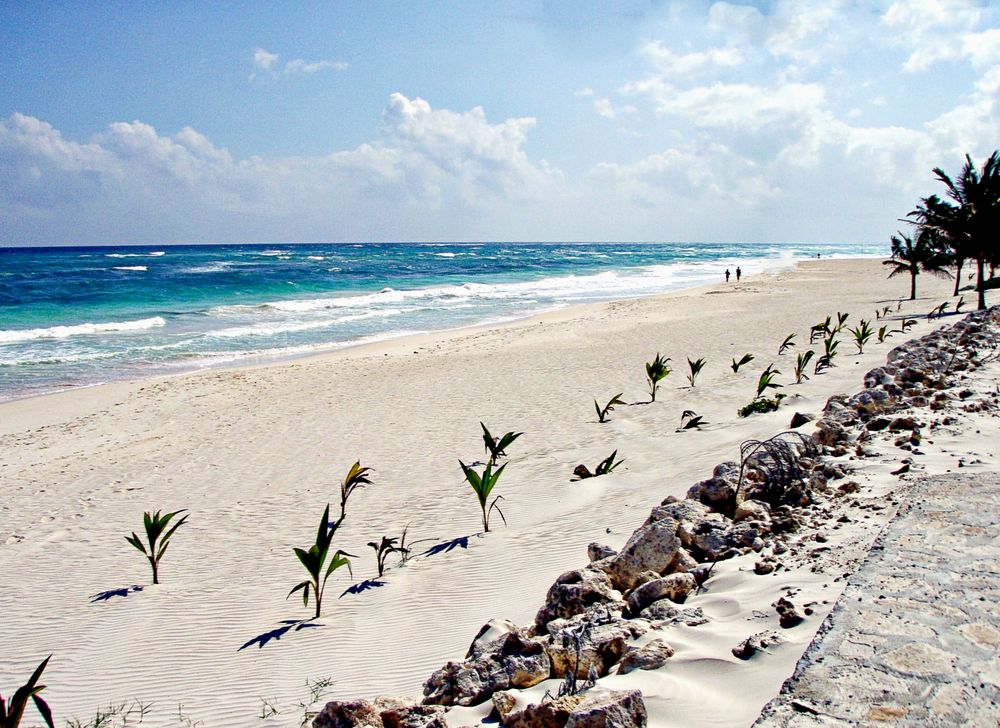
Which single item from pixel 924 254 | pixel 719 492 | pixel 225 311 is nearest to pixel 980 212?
pixel 924 254

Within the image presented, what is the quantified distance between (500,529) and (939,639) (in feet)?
12.5

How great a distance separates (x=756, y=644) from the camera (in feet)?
8.52

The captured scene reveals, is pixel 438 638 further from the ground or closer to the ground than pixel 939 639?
closer to the ground

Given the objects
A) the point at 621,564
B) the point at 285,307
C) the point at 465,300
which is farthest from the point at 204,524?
the point at 465,300

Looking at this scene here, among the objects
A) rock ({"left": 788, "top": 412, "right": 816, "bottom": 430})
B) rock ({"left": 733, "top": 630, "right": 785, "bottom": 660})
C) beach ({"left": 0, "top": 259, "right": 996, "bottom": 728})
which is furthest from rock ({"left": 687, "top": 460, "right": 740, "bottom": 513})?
rock ({"left": 788, "top": 412, "right": 816, "bottom": 430})

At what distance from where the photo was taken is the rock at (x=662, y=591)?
3271 mm

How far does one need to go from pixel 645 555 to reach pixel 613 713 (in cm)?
153

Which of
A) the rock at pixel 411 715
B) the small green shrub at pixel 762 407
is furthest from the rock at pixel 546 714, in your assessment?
the small green shrub at pixel 762 407

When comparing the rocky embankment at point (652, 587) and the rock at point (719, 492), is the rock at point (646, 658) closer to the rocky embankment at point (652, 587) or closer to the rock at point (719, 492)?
the rocky embankment at point (652, 587)

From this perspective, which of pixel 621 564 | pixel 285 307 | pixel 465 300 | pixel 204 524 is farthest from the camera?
pixel 465 300

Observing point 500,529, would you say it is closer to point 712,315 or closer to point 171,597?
point 171,597

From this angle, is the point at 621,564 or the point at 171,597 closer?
the point at 621,564

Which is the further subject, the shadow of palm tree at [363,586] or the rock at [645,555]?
the shadow of palm tree at [363,586]

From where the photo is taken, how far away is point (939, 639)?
92.8 inches
